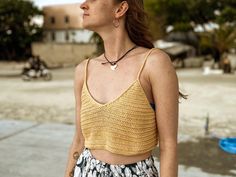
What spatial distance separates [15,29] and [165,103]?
151 feet

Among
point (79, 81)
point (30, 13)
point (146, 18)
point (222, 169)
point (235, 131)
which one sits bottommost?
point (30, 13)

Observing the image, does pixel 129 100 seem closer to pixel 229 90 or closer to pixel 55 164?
pixel 55 164

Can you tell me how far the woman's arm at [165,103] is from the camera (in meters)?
1.28

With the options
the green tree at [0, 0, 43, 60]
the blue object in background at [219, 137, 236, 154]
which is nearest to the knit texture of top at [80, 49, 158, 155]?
the blue object in background at [219, 137, 236, 154]

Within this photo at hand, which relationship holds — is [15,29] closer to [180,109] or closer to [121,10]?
[180,109]

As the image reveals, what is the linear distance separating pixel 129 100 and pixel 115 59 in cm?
21

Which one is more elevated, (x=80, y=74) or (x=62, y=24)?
(x=80, y=74)

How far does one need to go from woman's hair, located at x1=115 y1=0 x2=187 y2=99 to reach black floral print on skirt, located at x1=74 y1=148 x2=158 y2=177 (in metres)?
0.46

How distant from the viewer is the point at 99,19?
4.54 ft

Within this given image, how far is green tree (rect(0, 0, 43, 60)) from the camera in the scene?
44125mm

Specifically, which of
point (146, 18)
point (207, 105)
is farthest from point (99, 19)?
point (207, 105)

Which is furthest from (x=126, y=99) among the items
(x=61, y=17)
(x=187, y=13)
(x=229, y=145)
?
(x=61, y=17)

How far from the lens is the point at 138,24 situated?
4.66 ft

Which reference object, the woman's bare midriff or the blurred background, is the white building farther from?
the woman's bare midriff
